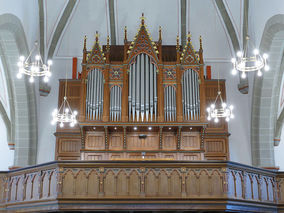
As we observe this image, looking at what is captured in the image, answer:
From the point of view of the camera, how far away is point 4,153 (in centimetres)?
2059

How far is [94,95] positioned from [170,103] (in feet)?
10.0

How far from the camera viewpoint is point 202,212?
13.1 m

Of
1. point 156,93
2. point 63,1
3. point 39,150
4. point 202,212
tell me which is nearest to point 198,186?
point 202,212

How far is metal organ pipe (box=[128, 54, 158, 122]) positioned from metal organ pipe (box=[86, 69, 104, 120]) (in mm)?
1187

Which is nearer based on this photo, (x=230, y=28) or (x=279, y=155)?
(x=230, y=28)

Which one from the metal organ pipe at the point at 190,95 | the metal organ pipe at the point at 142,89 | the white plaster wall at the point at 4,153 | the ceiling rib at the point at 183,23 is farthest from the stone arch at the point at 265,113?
the white plaster wall at the point at 4,153

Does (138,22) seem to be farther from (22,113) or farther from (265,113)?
(265,113)

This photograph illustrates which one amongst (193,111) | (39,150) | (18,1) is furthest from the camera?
(39,150)

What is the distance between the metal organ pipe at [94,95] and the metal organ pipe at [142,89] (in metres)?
1.19

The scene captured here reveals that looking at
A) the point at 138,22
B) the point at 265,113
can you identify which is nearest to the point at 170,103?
the point at 265,113

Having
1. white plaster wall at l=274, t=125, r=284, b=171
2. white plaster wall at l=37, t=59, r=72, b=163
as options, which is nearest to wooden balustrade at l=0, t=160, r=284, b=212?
white plaster wall at l=37, t=59, r=72, b=163

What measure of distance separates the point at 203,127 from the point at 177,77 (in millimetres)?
2304

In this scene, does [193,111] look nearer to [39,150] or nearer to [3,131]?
[39,150]

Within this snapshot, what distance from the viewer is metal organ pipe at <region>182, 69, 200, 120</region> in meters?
17.2
